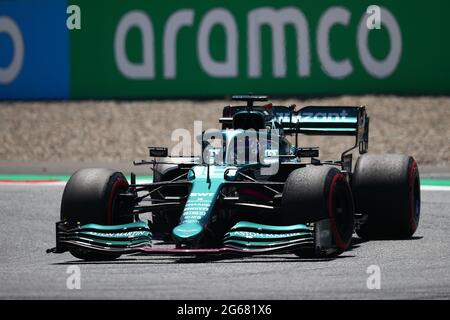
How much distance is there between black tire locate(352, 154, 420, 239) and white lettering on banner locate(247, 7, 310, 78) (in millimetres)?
11171

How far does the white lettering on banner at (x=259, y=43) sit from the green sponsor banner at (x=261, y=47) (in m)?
0.02

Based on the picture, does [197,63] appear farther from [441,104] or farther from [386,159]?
[386,159]

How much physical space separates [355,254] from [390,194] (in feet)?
4.41

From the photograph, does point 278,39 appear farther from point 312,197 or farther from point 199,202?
point 312,197

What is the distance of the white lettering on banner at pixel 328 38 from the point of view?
2348cm

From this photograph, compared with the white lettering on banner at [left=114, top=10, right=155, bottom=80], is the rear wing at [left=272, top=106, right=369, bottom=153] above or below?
below

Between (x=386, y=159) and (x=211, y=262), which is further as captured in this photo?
(x=386, y=159)

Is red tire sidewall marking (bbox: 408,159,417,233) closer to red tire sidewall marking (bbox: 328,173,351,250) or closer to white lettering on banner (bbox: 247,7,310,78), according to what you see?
red tire sidewall marking (bbox: 328,173,351,250)

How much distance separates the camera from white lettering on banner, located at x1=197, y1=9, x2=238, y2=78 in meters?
23.8

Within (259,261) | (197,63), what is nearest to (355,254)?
(259,261)

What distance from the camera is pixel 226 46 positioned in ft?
78.3

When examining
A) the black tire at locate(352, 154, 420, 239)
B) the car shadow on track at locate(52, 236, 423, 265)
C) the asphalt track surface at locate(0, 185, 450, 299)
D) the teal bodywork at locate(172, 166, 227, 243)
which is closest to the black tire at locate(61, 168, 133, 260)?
the car shadow on track at locate(52, 236, 423, 265)

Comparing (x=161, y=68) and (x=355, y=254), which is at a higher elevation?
(x=161, y=68)

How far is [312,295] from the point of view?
8.72 m
